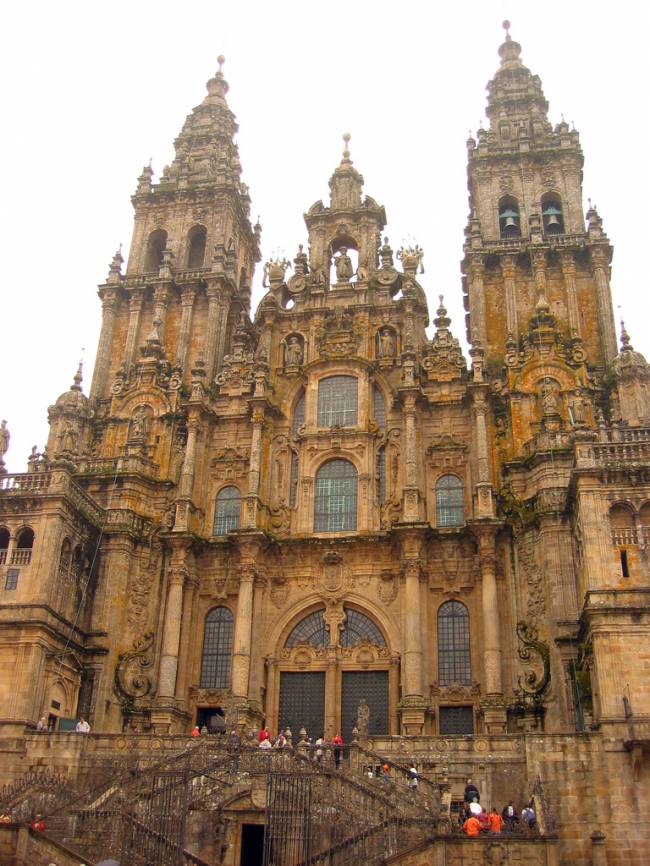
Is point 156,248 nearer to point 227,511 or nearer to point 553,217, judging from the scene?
point 227,511

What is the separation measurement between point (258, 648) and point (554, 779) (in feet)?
37.7

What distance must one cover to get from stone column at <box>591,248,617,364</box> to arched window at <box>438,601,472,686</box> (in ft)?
36.0

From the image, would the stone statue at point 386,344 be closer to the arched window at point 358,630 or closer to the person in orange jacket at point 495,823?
the arched window at point 358,630

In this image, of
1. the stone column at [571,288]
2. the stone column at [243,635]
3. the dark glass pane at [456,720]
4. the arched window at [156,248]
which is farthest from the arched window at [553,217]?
the dark glass pane at [456,720]

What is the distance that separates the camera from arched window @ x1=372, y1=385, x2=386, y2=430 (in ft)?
118

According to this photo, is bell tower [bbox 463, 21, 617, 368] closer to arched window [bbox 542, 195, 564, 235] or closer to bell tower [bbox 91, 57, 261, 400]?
arched window [bbox 542, 195, 564, 235]

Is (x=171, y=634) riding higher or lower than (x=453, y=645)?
higher

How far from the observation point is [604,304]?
3622 cm

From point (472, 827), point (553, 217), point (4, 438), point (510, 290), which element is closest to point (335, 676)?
point (472, 827)

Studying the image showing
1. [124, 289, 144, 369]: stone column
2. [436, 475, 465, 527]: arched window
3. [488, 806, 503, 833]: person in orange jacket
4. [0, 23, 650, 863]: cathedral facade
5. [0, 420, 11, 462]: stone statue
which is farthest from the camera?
[124, 289, 144, 369]: stone column

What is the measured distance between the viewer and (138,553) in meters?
33.8

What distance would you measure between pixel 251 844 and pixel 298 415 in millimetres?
17204

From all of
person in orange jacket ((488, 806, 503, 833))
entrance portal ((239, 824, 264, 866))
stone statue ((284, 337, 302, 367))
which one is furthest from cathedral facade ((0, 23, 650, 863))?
entrance portal ((239, 824, 264, 866))

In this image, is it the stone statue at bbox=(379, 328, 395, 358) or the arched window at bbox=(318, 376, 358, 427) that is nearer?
the arched window at bbox=(318, 376, 358, 427)
